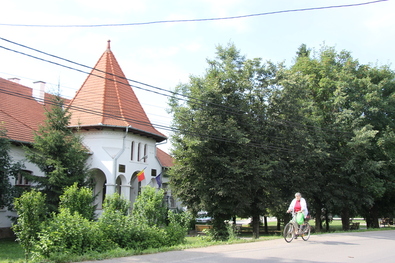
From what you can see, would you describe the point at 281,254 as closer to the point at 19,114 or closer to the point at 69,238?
the point at 69,238

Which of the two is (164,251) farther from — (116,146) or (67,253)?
(116,146)

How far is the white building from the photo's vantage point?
24498 mm

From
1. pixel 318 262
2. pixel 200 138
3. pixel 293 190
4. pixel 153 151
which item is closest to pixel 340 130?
pixel 293 190

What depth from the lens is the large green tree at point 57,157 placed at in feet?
64.5

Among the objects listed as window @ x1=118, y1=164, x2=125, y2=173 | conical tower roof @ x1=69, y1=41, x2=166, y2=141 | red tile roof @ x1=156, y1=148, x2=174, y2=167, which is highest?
conical tower roof @ x1=69, y1=41, x2=166, y2=141

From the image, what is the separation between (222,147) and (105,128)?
8.25 metres

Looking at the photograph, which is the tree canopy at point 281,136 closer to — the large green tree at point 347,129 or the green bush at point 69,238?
the large green tree at point 347,129

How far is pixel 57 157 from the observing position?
19.9 meters

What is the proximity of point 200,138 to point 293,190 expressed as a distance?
8296 millimetres

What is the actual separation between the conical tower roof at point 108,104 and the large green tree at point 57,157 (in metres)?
4.34

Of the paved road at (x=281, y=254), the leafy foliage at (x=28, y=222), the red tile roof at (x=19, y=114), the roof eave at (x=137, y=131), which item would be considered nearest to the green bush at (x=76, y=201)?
the leafy foliage at (x=28, y=222)

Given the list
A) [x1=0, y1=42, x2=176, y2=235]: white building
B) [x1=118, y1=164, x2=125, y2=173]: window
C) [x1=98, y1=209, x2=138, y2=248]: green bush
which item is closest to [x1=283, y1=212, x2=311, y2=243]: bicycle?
[x1=98, y1=209, x2=138, y2=248]: green bush

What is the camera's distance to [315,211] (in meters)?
30.4

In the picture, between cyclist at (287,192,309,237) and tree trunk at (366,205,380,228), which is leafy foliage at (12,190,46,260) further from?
tree trunk at (366,205,380,228)
